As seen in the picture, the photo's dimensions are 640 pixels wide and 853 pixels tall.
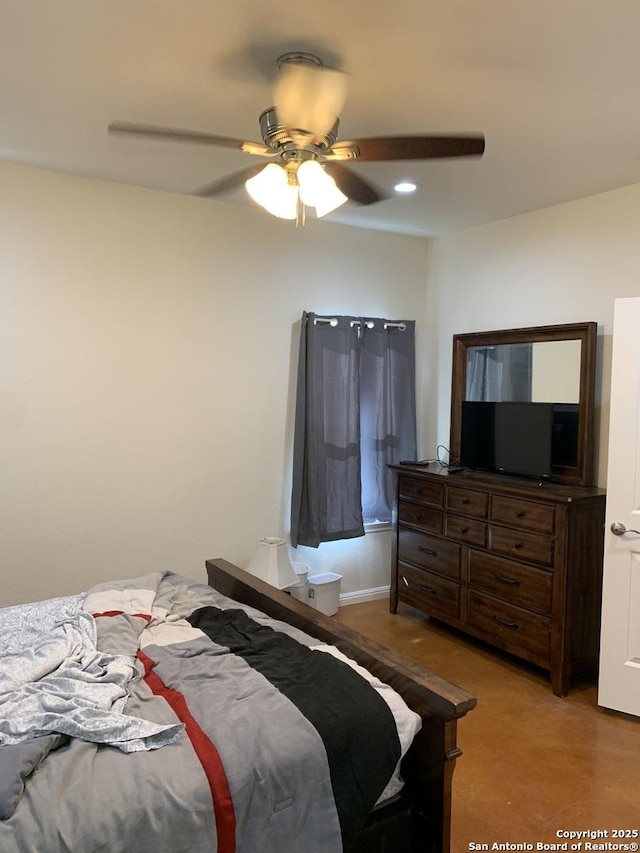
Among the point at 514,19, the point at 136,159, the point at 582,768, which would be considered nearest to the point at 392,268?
the point at 136,159

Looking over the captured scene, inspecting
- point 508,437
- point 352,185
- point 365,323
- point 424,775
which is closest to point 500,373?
point 508,437

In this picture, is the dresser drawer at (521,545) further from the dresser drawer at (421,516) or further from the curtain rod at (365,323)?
the curtain rod at (365,323)

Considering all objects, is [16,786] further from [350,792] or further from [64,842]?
[350,792]

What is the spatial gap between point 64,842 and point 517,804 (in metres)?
1.73

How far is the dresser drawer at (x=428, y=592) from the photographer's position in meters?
3.78

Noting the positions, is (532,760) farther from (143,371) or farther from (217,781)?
(143,371)

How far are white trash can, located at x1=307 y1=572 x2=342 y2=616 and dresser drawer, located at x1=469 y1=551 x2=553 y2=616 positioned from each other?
0.97m

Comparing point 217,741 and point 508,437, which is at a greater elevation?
point 508,437

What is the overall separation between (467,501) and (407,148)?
219cm

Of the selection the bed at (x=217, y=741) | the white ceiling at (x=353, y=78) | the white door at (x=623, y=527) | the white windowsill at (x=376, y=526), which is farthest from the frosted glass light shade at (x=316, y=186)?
the white windowsill at (x=376, y=526)

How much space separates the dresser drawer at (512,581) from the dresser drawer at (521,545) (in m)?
0.05

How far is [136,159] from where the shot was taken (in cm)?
306

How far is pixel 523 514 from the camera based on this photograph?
3326 millimetres

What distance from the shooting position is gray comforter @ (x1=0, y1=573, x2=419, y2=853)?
1.35 m
